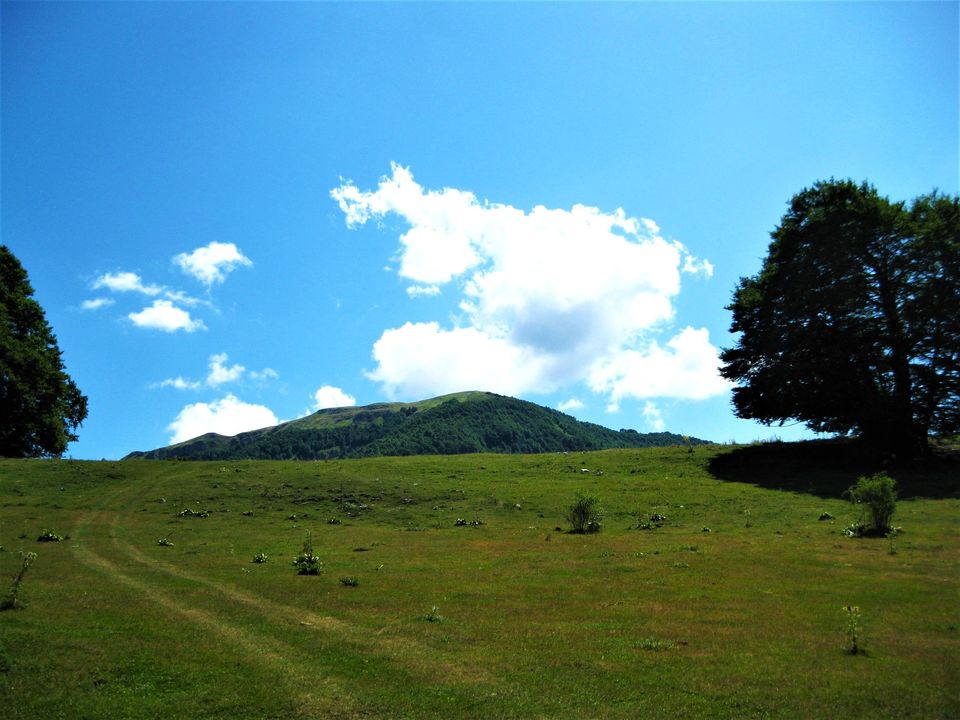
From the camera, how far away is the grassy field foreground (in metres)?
12.0

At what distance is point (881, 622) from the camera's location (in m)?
16.8

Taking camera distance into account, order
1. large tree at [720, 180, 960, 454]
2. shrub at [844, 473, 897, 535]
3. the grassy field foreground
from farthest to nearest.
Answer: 1. large tree at [720, 180, 960, 454]
2. shrub at [844, 473, 897, 535]
3. the grassy field foreground

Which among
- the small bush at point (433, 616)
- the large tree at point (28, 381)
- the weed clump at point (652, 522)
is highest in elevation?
the large tree at point (28, 381)

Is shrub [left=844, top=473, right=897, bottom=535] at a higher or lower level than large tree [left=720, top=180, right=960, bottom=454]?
lower

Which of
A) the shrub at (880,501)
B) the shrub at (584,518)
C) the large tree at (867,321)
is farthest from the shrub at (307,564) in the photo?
the large tree at (867,321)

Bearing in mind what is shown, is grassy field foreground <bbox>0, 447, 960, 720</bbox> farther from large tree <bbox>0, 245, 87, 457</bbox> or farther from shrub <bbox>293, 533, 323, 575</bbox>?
large tree <bbox>0, 245, 87, 457</bbox>

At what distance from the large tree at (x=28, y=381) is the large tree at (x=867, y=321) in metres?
76.3

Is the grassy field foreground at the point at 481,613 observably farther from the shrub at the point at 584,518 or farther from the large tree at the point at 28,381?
the large tree at the point at 28,381

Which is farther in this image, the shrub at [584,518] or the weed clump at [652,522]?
the weed clump at [652,522]

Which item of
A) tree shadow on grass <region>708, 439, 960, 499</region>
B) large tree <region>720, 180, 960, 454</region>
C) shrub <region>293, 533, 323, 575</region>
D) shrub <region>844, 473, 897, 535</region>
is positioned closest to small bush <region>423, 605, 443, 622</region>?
shrub <region>293, 533, 323, 575</region>

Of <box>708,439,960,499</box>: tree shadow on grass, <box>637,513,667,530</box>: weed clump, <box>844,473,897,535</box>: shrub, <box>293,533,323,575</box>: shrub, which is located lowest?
<box>293,533,323,575</box>: shrub

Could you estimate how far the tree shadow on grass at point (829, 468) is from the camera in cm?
4497

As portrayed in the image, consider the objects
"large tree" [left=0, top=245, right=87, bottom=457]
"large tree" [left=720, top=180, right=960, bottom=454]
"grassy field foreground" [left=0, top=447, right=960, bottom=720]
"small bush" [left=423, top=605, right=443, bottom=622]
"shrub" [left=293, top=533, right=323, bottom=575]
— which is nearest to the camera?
"grassy field foreground" [left=0, top=447, right=960, bottom=720]

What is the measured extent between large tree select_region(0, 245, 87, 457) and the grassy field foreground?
2473 cm
